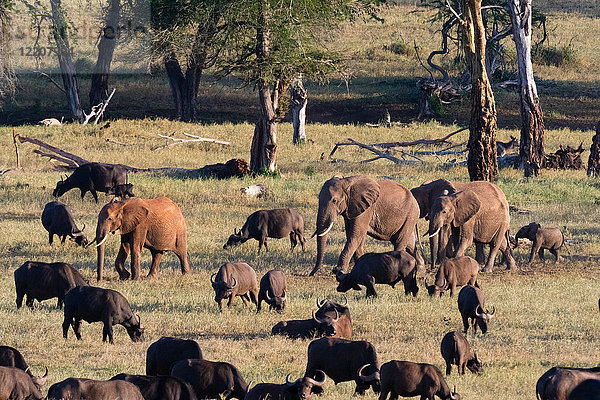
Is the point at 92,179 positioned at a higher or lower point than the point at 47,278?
lower

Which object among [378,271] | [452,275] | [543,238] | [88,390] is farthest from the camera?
[543,238]

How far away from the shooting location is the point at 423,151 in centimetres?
3650

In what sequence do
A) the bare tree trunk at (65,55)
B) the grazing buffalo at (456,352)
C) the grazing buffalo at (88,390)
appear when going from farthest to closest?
1. the bare tree trunk at (65,55)
2. the grazing buffalo at (456,352)
3. the grazing buffalo at (88,390)

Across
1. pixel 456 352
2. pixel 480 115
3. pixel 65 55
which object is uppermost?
pixel 65 55

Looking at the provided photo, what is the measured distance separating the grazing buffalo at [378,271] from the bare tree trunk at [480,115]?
40.1 feet

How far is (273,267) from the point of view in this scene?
18891 mm

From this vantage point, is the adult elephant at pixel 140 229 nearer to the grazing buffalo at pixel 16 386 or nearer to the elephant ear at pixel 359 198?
the elephant ear at pixel 359 198

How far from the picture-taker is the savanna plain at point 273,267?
12.2m

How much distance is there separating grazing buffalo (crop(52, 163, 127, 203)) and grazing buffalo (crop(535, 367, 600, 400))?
18.8m

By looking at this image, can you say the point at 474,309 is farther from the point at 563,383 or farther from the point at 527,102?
the point at 527,102

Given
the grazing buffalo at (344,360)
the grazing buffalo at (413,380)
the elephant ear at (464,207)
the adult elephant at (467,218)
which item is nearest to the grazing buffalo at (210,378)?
the grazing buffalo at (344,360)

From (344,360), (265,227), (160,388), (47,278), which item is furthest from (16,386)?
(265,227)

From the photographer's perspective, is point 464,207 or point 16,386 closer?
point 16,386

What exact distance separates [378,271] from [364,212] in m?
2.77
